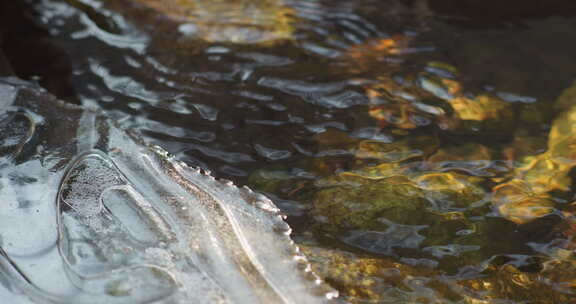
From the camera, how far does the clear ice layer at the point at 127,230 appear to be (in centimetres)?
205

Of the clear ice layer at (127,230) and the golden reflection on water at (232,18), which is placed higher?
the golden reflection on water at (232,18)

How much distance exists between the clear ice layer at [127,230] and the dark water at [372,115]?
192 mm

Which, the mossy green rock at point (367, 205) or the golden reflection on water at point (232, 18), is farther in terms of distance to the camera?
the golden reflection on water at point (232, 18)

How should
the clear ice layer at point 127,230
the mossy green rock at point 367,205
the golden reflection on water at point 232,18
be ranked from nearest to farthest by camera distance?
the clear ice layer at point 127,230, the mossy green rock at point 367,205, the golden reflection on water at point 232,18

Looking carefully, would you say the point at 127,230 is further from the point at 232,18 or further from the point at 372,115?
the point at 232,18

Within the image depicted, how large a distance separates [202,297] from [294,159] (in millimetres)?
1092

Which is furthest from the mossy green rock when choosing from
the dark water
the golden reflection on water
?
the golden reflection on water

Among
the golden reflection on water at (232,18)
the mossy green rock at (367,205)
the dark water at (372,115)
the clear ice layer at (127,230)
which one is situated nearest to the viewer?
the clear ice layer at (127,230)

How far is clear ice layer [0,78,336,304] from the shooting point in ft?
6.72

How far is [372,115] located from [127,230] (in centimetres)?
158

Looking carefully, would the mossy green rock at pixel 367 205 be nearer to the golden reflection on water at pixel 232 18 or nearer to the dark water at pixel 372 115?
the dark water at pixel 372 115

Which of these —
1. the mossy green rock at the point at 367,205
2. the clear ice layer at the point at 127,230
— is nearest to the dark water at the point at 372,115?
the mossy green rock at the point at 367,205

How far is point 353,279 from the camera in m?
2.21

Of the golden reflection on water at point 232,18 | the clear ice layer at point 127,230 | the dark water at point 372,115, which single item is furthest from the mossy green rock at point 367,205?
the golden reflection on water at point 232,18
